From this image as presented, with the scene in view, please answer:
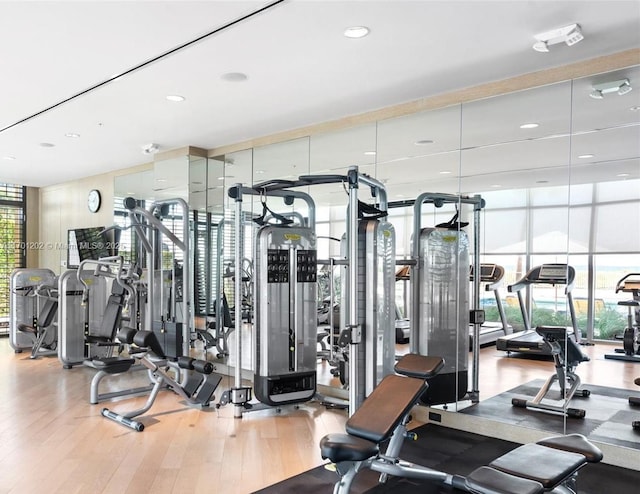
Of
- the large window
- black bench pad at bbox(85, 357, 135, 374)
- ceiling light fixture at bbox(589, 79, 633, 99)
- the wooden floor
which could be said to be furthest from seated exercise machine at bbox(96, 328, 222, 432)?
the large window

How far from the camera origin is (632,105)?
3641 millimetres

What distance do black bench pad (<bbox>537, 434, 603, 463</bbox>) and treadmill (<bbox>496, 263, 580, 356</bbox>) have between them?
1.60m

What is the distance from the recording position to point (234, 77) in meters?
4.09

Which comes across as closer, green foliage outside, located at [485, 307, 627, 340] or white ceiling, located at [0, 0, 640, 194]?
white ceiling, located at [0, 0, 640, 194]

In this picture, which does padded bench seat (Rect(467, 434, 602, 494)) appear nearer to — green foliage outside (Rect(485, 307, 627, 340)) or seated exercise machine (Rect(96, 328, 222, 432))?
green foliage outside (Rect(485, 307, 627, 340))

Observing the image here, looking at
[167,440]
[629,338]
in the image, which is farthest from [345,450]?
[629,338]

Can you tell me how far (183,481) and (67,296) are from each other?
4.18 meters

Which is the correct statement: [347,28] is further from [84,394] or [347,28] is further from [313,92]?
[84,394]

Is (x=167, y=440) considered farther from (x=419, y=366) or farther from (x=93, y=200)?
(x=93, y=200)

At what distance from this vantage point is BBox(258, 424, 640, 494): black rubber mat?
3166mm

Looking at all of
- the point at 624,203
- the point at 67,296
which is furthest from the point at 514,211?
the point at 67,296

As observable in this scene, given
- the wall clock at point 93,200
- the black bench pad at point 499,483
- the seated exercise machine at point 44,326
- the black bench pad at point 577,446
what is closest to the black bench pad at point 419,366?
the black bench pad at point 577,446

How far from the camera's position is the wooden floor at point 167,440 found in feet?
10.8

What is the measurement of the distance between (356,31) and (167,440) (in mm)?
3179
